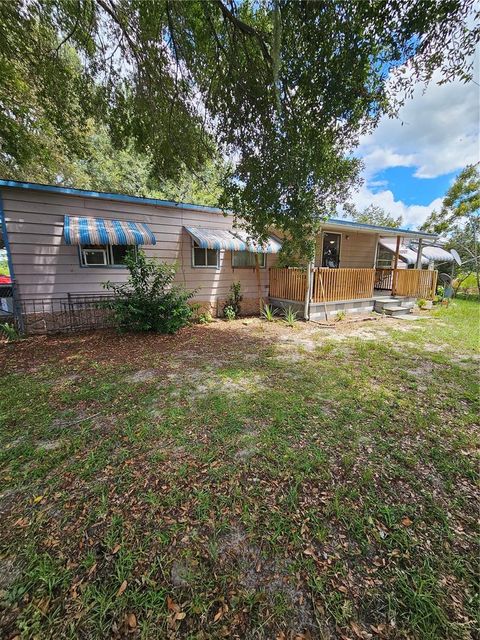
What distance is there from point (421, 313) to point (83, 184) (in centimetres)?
2062

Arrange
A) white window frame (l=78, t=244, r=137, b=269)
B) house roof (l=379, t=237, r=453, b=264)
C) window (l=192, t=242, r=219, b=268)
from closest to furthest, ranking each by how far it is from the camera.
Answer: white window frame (l=78, t=244, r=137, b=269) < window (l=192, t=242, r=219, b=268) < house roof (l=379, t=237, r=453, b=264)

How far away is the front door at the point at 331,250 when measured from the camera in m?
11.9

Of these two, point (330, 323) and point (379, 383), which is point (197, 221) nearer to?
point (330, 323)

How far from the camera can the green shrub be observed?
664cm

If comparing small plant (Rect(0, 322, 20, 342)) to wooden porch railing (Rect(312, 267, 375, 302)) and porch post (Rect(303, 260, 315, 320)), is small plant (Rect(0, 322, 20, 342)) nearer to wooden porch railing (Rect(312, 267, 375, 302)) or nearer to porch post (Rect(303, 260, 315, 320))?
porch post (Rect(303, 260, 315, 320))

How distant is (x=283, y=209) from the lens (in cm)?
539

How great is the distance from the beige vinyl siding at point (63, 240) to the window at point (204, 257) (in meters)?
0.18

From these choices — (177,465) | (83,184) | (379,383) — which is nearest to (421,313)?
(379,383)

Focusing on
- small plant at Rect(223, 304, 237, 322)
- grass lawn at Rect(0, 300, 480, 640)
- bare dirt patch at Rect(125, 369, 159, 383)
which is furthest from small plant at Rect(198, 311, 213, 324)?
grass lawn at Rect(0, 300, 480, 640)

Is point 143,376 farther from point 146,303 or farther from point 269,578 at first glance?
point 269,578

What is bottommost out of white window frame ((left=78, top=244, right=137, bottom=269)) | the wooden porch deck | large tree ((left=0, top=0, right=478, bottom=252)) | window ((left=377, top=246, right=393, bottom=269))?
the wooden porch deck

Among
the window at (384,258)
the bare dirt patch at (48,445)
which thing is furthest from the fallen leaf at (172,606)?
the window at (384,258)

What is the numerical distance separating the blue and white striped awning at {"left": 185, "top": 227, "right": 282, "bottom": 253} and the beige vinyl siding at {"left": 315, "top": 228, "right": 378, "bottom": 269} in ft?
14.7

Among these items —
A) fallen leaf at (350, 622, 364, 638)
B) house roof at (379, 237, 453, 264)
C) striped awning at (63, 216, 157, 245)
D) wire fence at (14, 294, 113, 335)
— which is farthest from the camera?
house roof at (379, 237, 453, 264)
